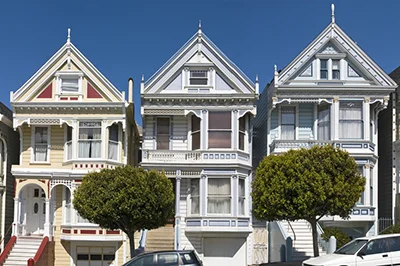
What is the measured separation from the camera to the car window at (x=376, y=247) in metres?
17.6

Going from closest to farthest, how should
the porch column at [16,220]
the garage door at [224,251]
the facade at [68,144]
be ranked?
the porch column at [16,220]
the facade at [68,144]
the garage door at [224,251]

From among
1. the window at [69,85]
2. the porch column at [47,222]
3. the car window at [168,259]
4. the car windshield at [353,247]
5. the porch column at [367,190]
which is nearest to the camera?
the car windshield at [353,247]

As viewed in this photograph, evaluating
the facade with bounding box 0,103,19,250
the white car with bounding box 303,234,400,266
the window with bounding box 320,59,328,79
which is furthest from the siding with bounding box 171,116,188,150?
the white car with bounding box 303,234,400,266

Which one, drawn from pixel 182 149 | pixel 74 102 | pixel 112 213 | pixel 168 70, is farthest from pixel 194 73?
pixel 112 213

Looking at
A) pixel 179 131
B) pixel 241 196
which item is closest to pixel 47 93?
pixel 179 131

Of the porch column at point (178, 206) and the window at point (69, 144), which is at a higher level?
the window at point (69, 144)

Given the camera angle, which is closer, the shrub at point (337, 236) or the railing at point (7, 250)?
the shrub at point (337, 236)

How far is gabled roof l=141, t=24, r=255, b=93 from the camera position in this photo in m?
28.1

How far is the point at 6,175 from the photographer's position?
28.9 meters

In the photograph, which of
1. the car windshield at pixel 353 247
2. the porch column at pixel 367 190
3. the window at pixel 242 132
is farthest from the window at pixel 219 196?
the car windshield at pixel 353 247

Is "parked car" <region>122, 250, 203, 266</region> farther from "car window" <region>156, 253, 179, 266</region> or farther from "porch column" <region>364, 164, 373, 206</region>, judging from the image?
"porch column" <region>364, 164, 373, 206</region>

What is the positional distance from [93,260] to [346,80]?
51.2ft

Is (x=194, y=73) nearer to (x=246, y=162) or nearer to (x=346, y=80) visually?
(x=246, y=162)

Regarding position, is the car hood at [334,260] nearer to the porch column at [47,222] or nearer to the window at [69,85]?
the porch column at [47,222]
